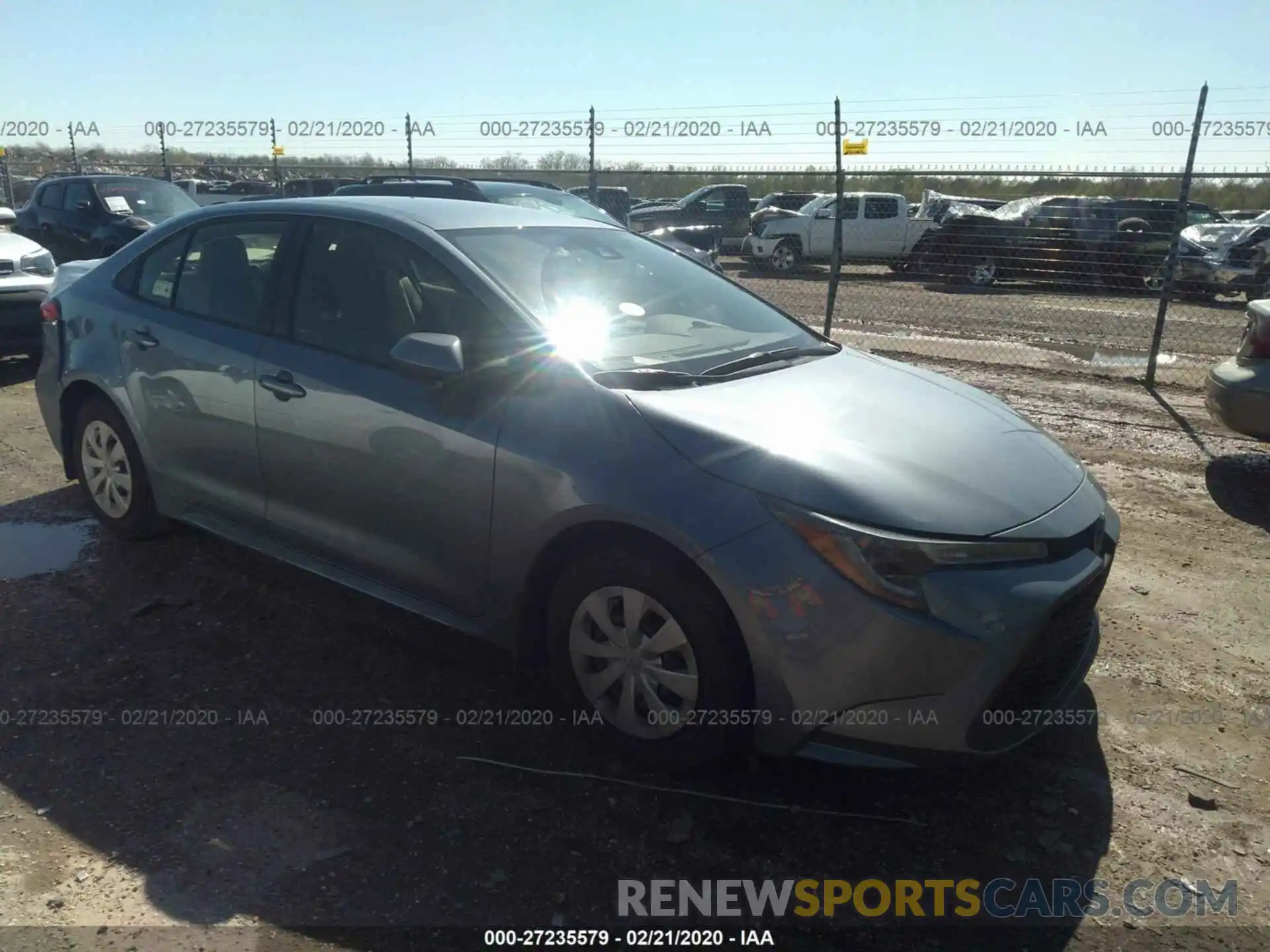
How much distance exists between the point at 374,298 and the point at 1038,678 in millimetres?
2570

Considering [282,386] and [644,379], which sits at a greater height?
[644,379]

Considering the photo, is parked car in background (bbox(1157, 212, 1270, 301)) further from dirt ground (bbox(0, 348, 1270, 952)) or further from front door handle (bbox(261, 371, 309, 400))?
front door handle (bbox(261, 371, 309, 400))

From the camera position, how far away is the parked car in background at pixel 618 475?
2.67m

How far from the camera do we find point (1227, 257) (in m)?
16.6

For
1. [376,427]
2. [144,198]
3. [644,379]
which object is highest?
[144,198]

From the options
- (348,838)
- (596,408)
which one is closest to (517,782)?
(348,838)

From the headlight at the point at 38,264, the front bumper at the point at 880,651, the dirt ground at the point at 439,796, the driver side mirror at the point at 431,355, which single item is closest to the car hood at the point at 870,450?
the front bumper at the point at 880,651

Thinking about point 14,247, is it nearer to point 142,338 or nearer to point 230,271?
point 142,338

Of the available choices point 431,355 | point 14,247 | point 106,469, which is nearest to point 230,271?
point 106,469

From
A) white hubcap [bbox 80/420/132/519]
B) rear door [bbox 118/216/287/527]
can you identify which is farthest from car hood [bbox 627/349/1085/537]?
white hubcap [bbox 80/420/132/519]

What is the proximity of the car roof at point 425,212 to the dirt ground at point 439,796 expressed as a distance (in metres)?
1.60

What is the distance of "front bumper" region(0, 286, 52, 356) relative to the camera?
827cm

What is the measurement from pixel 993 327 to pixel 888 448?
11.1 m

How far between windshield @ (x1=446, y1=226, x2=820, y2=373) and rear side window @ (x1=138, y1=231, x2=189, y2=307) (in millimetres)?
1554
